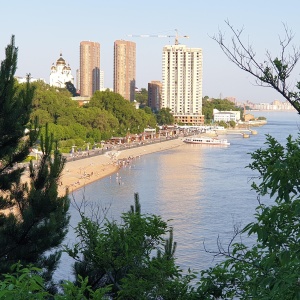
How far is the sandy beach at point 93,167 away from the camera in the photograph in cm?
2262

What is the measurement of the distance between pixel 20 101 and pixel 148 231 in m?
1.76

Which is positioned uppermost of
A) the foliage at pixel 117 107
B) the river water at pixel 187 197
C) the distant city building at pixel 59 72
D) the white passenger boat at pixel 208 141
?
the distant city building at pixel 59 72

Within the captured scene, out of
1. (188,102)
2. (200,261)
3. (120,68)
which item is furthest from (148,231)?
(120,68)

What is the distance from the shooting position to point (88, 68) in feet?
269

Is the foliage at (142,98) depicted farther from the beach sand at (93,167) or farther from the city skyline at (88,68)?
the beach sand at (93,167)

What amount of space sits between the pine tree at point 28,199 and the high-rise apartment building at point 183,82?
60418 mm

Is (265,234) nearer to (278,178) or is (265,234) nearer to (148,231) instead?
(278,178)

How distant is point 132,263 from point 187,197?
591 inches

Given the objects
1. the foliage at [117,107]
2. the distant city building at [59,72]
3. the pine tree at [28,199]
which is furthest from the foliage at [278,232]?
the distant city building at [59,72]

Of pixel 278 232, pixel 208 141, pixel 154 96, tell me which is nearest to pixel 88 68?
pixel 154 96

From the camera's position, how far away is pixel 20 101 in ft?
16.9

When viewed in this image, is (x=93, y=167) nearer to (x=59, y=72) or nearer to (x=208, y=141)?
(x=208, y=141)

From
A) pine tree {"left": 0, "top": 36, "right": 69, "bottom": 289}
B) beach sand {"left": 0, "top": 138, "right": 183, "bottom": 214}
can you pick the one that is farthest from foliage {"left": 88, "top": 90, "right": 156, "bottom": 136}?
pine tree {"left": 0, "top": 36, "right": 69, "bottom": 289}

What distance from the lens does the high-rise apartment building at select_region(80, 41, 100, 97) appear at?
265ft
